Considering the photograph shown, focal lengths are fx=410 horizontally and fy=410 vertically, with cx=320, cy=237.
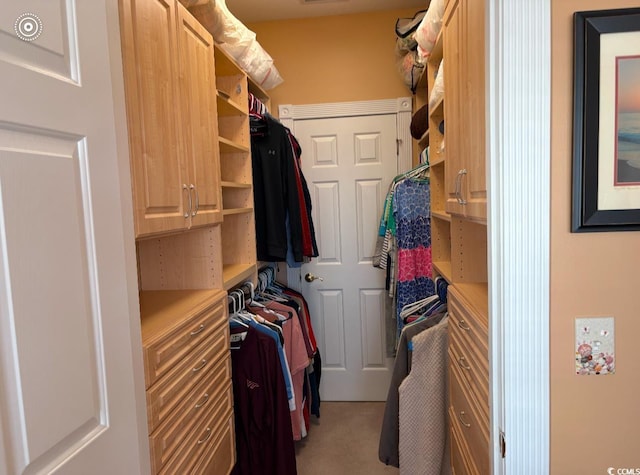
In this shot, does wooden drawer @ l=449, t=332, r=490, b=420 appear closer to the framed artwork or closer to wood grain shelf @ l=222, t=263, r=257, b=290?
the framed artwork

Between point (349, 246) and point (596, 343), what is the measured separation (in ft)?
7.28

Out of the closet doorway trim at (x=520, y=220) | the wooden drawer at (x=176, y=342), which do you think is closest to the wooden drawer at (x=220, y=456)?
the wooden drawer at (x=176, y=342)

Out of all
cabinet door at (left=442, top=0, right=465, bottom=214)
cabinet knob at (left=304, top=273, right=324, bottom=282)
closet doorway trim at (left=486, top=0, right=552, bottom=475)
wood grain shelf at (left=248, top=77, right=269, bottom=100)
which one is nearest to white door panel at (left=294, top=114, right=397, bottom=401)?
cabinet knob at (left=304, top=273, right=324, bottom=282)

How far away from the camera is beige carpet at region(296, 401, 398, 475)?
7.95 ft

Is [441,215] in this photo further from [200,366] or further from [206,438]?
[206,438]

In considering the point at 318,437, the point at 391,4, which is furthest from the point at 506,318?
the point at 391,4

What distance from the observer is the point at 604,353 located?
866mm

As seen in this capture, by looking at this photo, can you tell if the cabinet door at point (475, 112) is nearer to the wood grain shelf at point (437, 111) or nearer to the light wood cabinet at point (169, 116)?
the wood grain shelf at point (437, 111)

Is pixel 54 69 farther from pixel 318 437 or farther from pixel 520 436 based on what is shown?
pixel 318 437

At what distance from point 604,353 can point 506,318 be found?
214 mm

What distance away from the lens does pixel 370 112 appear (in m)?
2.92

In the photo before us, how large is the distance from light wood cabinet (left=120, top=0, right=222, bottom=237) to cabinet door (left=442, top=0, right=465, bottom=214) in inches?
38.4

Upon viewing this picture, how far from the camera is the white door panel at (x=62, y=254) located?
625 mm

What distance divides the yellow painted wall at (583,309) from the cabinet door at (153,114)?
1070 millimetres
